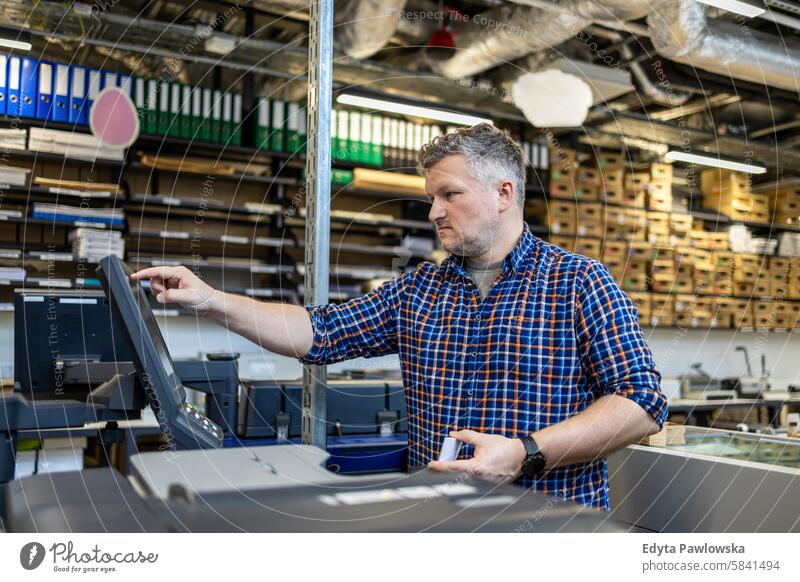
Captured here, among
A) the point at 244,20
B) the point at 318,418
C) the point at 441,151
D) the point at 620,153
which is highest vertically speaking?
the point at 244,20

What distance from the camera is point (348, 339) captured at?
4.70 ft

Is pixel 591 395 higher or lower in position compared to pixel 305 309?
lower

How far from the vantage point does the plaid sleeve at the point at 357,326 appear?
140 cm

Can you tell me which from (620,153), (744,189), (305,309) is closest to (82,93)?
(305,309)

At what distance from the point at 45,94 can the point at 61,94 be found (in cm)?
9

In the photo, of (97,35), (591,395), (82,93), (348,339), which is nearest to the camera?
(591,395)

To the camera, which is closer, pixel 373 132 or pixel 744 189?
pixel 373 132

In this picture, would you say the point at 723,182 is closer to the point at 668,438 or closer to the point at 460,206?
the point at 668,438

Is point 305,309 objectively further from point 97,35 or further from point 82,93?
point 97,35

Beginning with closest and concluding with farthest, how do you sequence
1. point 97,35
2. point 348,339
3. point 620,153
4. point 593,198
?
1. point 348,339
2. point 97,35
3. point 593,198
4. point 620,153

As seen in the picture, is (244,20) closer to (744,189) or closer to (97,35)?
(97,35)

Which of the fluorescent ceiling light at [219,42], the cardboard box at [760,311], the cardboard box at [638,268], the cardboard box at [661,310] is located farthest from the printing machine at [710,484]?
the cardboard box at [760,311]

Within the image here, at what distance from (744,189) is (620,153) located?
1.26 m

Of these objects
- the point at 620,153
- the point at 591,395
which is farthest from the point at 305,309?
the point at 620,153
